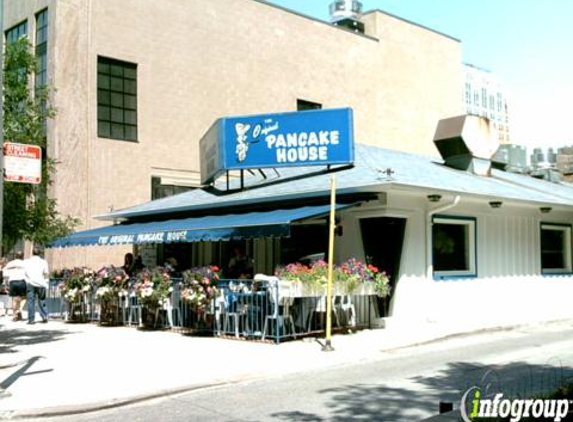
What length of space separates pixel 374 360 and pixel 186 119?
16969 mm

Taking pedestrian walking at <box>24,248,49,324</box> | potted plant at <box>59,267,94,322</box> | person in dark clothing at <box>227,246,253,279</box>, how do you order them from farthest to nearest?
potted plant at <box>59,267,94,322</box> → pedestrian walking at <box>24,248,49,324</box> → person in dark clothing at <box>227,246,253,279</box>

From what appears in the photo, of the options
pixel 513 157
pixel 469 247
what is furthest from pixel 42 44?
pixel 513 157

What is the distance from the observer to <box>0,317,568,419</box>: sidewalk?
8148 mm

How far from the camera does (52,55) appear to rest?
76.2 feet

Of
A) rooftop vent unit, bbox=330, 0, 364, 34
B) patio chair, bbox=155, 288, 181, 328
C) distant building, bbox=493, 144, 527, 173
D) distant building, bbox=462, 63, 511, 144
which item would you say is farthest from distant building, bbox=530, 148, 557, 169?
distant building, bbox=462, 63, 511, 144

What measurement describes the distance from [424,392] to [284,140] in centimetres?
970

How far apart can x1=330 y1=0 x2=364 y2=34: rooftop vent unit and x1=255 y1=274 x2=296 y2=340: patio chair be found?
25500 millimetres

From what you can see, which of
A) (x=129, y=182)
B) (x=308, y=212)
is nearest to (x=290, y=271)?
(x=308, y=212)

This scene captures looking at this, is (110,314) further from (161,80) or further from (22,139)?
(161,80)

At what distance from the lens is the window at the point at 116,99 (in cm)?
2384

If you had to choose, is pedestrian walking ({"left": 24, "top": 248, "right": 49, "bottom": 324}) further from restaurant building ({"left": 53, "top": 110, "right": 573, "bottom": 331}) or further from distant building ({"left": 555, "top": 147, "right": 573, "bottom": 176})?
distant building ({"left": 555, "top": 147, "right": 573, "bottom": 176})

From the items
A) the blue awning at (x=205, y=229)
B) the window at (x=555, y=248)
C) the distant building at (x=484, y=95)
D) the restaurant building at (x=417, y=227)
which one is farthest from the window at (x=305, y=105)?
the distant building at (x=484, y=95)

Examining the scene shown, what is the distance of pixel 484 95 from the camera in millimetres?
130125

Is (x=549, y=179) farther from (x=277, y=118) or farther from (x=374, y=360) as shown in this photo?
(x=374, y=360)
